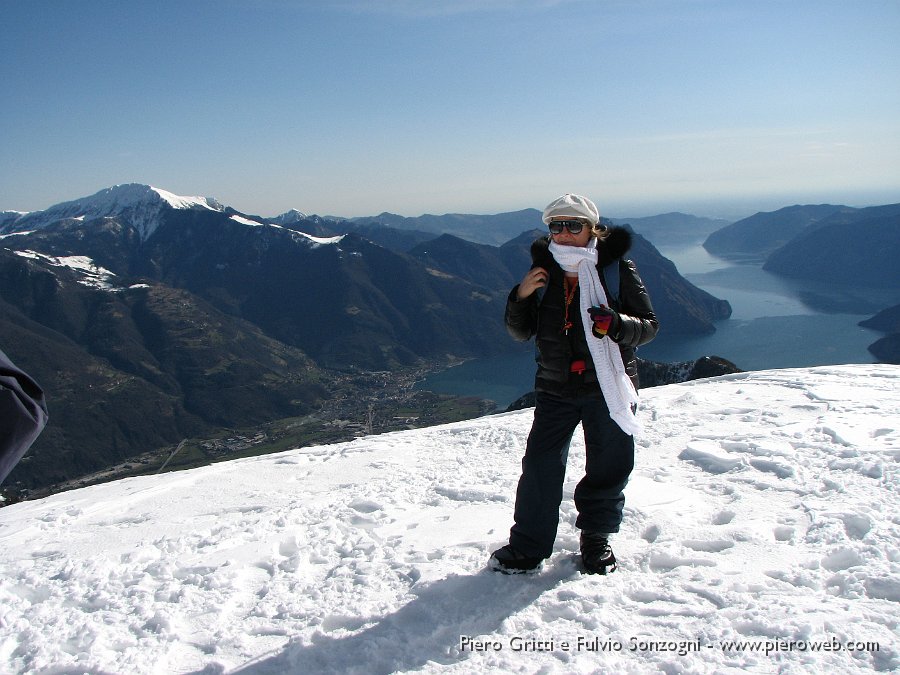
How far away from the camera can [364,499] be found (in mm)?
6430

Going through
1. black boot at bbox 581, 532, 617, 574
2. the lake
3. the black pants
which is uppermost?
the black pants

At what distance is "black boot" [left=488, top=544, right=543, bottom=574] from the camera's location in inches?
172

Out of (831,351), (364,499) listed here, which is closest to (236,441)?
(831,351)

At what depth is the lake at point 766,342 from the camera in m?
113

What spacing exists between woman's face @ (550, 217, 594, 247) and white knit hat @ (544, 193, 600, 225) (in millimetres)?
39

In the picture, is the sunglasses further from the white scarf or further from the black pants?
the black pants

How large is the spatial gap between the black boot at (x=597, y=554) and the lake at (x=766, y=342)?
338ft

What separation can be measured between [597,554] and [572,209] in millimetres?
2637

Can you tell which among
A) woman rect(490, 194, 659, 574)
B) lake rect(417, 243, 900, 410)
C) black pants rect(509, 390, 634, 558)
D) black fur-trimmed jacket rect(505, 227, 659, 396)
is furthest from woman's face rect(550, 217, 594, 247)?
lake rect(417, 243, 900, 410)

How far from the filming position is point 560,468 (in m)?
4.42

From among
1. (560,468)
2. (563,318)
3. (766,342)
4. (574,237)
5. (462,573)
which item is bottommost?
(766,342)

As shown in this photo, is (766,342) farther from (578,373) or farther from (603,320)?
(603,320)

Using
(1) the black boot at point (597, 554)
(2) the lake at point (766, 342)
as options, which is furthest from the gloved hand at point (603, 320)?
(2) the lake at point (766, 342)

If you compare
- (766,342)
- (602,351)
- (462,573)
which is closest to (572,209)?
(602,351)
